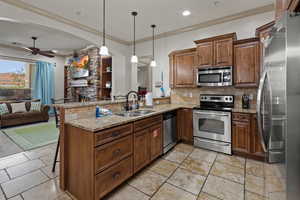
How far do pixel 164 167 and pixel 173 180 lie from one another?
0.37m

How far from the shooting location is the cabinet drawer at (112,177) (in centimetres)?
161

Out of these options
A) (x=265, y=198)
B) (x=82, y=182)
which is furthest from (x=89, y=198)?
(x=265, y=198)

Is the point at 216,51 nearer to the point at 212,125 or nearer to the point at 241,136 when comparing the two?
the point at 212,125

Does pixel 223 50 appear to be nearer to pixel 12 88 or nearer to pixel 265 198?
pixel 265 198

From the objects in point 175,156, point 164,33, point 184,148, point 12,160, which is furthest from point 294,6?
point 12,160

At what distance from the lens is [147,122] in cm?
235

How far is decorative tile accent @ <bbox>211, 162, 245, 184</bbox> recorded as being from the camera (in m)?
2.13

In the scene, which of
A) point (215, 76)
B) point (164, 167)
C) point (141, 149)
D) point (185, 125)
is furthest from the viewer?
point (185, 125)

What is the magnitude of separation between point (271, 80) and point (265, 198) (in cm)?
145

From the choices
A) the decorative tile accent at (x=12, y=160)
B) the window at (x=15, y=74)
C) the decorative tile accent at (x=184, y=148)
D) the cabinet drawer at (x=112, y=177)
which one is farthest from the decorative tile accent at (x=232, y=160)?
the window at (x=15, y=74)

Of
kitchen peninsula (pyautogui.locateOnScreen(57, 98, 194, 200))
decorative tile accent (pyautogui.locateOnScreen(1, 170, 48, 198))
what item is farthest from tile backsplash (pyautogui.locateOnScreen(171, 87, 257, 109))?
decorative tile accent (pyautogui.locateOnScreen(1, 170, 48, 198))

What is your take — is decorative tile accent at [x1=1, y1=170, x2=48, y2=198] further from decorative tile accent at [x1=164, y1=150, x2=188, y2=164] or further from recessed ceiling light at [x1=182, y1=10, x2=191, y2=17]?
recessed ceiling light at [x1=182, y1=10, x2=191, y2=17]

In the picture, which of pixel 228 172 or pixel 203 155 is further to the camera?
pixel 203 155

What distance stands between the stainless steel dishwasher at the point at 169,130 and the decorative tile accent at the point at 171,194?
3.28 ft
